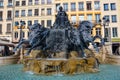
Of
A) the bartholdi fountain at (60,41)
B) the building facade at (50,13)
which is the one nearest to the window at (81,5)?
the building facade at (50,13)

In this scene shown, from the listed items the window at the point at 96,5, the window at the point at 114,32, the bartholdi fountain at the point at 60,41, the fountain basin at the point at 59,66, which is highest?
the window at the point at 96,5

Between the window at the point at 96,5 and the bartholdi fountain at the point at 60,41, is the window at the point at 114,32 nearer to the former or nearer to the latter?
the window at the point at 96,5

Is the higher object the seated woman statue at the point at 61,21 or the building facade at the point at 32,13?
the building facade at the point at 32,13

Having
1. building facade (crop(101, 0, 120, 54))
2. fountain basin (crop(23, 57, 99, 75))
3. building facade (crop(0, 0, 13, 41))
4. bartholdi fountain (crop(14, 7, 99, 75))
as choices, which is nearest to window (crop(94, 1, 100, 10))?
building facade (crop(101, 0, 120, 54))

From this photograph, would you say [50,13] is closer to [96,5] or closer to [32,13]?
[32,13]

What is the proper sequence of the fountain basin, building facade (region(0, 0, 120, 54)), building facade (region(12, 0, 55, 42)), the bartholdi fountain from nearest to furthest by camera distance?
the fountain basin → the bartholdi fountain → building facade (region(0, 0, 120, 54)) → building facade (region(12, 0, 55, 42))

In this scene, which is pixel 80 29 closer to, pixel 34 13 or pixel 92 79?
pixel 92 79

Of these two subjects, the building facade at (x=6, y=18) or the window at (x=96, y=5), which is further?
the building facade at (x=6, y=18)

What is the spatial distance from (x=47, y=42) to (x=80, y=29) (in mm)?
3946

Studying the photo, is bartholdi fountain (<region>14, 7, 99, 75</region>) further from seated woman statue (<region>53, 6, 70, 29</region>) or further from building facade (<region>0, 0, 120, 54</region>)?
building facade (<region>0, 0, 120, 54</region>)

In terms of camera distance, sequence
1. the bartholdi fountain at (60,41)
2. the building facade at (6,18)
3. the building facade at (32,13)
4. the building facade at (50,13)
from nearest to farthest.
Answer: the bartholdi fountain at (60,41)
the building facade at (50,13)
the building facade at (32,13)
the building facade at (6,18)

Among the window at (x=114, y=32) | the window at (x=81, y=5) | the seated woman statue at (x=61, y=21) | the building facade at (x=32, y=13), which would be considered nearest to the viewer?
the seated woman statue at (x=61, y=21)

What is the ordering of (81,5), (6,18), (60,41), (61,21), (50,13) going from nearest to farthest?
(60,41)
(61,21)
(81,5)
(50,13)
(6,18)

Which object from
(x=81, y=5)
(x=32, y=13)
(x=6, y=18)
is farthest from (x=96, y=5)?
(x=6, y=18)
